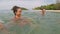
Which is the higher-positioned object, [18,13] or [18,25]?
[18,13]

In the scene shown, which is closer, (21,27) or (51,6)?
(21,27)

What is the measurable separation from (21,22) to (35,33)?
0.79 meters

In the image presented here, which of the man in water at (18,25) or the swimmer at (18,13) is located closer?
the man in water at (18,25)

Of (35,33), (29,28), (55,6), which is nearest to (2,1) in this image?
(29,28)

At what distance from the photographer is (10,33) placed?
2.72 meters

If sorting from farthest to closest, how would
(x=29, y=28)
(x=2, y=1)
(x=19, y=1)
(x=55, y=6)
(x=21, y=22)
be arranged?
(x=55, y=6), (x=19, y=1), (x=2, y=1), (x=21, y=22), (x=29, y=28)

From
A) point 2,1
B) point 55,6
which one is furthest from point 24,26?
point 55,6

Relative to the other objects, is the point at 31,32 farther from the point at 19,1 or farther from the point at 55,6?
the point at 55,6

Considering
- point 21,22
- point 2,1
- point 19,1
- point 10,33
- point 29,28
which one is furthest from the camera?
point 19,1

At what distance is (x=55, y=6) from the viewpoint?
11.2m

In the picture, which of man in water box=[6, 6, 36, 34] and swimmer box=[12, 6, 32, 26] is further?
swimmer box=[12, 6, 32, 26]

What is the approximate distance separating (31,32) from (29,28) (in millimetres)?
287

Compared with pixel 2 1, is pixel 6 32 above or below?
below

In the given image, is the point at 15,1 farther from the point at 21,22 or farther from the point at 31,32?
the point at 31,32
